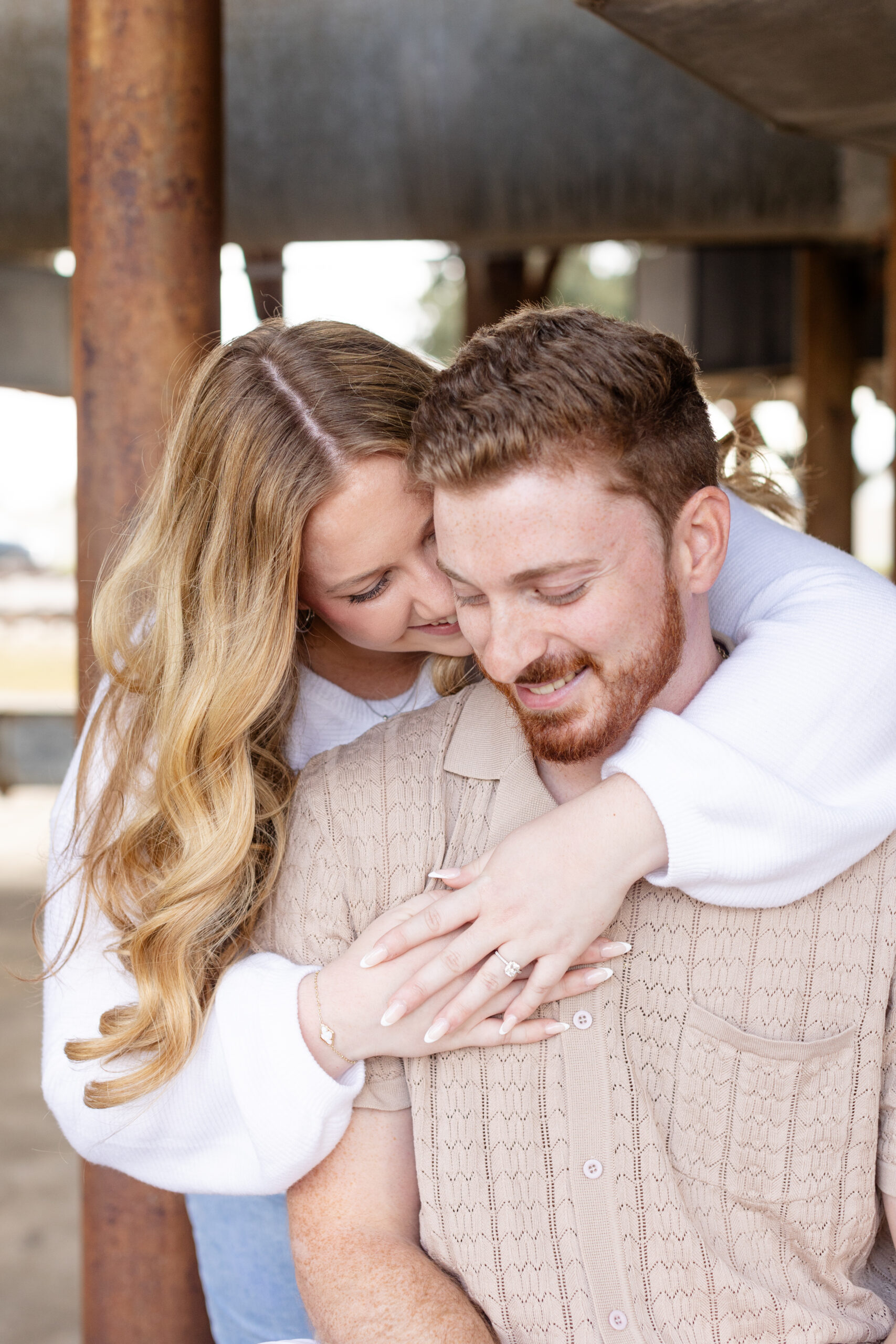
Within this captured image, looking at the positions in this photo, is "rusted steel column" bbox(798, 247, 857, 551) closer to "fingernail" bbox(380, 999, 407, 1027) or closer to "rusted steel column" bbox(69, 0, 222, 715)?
"rusted steel column" bbox(69, 0, 222, 715)

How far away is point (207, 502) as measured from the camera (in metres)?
1.87

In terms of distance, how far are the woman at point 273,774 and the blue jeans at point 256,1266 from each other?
41 centimetres

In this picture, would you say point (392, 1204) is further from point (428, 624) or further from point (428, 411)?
point (428, 411)

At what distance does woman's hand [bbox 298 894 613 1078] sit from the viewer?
1.59m

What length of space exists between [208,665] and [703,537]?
70cm

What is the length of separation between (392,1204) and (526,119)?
10.1 ft

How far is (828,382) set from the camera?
7.18 m

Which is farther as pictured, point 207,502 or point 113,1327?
point 113,1327

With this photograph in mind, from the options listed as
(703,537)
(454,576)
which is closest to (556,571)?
(454,576)

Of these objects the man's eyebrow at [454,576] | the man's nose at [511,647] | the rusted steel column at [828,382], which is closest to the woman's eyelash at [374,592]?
the man's eyebrow at [454,576]

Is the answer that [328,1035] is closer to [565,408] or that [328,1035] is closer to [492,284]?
[565,408]

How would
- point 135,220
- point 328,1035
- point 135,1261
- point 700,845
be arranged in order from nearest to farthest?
point 700,845 → point 328,1035 → point 135,220 → point 135,1261

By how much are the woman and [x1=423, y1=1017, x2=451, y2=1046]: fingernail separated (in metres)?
0.04

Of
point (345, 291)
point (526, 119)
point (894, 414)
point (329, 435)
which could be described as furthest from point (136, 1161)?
point (345, 291)
